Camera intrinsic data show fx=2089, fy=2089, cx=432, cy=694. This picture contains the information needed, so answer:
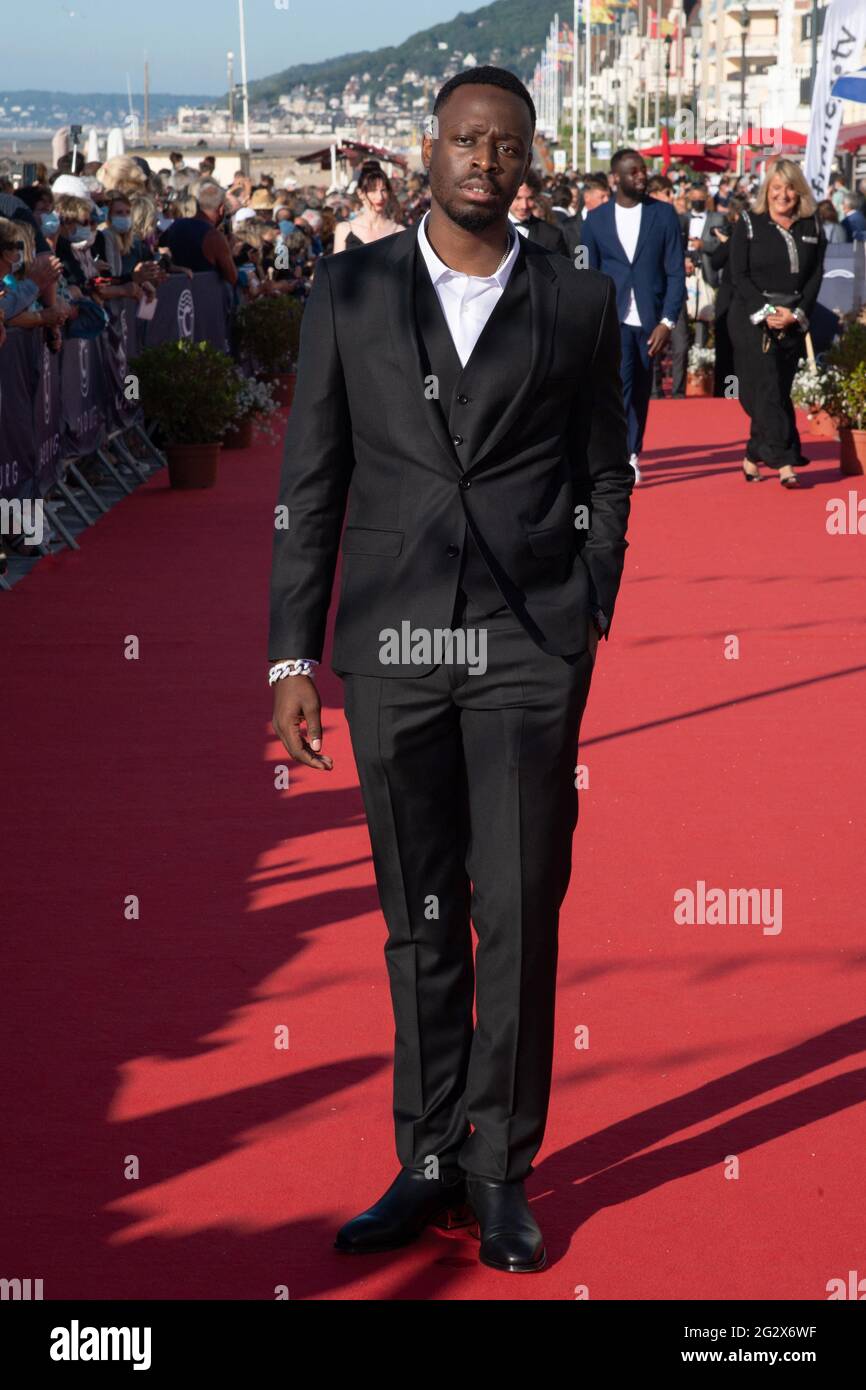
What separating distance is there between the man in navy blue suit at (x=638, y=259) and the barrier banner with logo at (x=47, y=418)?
160 inches

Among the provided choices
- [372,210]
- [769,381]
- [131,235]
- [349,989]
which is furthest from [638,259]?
[349,989]

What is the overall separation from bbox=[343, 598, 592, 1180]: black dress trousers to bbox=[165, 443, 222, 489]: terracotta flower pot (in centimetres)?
1208

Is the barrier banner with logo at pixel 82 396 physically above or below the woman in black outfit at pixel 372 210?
below

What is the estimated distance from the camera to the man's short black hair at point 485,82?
3783mm

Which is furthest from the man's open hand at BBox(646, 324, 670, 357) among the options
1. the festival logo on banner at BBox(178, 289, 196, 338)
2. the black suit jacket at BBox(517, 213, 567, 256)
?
the festival logo on banner at BBox(178, 289, 196, 338)

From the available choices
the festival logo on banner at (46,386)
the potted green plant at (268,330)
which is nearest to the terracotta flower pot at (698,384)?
the potted green plant at (268,330)

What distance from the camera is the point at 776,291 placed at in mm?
15367

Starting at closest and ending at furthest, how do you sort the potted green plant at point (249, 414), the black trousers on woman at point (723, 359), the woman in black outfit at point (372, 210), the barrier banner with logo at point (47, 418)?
1. the barrier banner with logo at point (47, 418)
2. the woman in black outfit at point (372, 210)
3. the potted green plant at point (249, 414)
4. the black trousers on woman at point (723, 359)

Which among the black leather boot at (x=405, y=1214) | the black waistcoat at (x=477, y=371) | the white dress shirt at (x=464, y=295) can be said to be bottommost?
the black leather boot at (x=405, y=1214)

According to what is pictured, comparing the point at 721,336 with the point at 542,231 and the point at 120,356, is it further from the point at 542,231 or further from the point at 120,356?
the point at 120,356

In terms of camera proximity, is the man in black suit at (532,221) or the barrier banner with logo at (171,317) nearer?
the man in black suit at (532,221)

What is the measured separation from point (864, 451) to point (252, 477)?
4845 mm

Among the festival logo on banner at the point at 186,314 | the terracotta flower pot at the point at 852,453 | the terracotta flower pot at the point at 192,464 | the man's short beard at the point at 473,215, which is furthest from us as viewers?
the festival logo on banner at the point at 186,314

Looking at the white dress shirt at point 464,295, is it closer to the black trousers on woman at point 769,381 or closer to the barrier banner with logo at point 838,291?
the black trousers on woman at point 769,381
